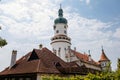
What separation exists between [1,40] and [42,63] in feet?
64.5

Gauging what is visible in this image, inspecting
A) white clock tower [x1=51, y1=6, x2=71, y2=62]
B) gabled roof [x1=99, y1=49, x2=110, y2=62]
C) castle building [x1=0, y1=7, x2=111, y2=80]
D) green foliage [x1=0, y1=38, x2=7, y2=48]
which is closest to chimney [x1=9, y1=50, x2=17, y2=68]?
castle building [x1=0, y1=7, x2=111, y2=80]

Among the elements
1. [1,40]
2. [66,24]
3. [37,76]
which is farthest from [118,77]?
[66,24]

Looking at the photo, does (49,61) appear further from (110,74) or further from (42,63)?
(110,74)

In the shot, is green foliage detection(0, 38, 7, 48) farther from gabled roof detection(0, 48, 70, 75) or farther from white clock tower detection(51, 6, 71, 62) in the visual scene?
white clock tower detection(51, 6, 71, 62)

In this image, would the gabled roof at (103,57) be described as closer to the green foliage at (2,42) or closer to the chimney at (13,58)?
the chimney at (13,58)

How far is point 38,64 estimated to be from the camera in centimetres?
3784

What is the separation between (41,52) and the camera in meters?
42.4

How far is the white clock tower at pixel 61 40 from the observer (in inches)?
2847

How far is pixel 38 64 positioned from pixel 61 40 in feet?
122

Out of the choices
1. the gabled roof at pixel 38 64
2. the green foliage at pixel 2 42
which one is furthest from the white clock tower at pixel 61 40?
the green foliage at pixel 2 42

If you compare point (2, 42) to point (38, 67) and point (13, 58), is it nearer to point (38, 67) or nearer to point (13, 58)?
point (38, 67)

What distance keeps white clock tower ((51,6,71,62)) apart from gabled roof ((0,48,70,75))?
28359mm

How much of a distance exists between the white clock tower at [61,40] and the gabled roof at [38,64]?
93.0 ft

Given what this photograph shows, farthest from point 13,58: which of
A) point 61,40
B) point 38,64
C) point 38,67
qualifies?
point 61,40
